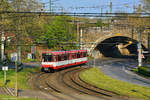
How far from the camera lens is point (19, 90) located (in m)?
18.5

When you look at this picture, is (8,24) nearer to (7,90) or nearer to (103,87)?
(7,90)

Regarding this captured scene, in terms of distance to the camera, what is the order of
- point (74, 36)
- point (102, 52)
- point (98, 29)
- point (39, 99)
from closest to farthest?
point (39, 99) → point (74, 36) → point (98, 29) → point (102, 52)

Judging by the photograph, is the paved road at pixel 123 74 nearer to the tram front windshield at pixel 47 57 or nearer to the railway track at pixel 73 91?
the railway track at pixel 73 91

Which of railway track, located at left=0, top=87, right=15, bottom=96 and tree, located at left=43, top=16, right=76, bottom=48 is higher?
tree, located at left=43, top=16, right=76, bottom=48

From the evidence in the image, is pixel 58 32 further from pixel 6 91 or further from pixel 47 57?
pixel 6 91

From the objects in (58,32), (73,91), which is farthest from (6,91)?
(58,32)

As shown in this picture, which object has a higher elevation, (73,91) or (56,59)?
(56,59)

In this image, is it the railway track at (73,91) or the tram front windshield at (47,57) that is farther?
the tram front windshield at (47,57)

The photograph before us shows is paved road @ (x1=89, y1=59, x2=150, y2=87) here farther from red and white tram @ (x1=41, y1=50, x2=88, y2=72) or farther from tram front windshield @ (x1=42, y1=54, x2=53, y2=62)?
tram front windshield @ (x1=42, y1=54, x2=53, y2=62)

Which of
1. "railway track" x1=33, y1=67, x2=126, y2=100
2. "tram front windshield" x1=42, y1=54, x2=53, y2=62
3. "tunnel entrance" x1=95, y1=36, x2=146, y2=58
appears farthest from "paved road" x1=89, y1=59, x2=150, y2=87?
"tunnel entrance" x1=95, y1=36, x2=146, y2=58

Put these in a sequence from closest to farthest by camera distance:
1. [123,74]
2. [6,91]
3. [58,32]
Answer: [6,91], [123,74], [58,32]

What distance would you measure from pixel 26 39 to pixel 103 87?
14447mm

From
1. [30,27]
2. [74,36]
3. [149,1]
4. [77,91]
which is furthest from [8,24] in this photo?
[74,36]

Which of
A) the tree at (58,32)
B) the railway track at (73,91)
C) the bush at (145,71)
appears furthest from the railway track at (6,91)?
the tree at (58,32)
